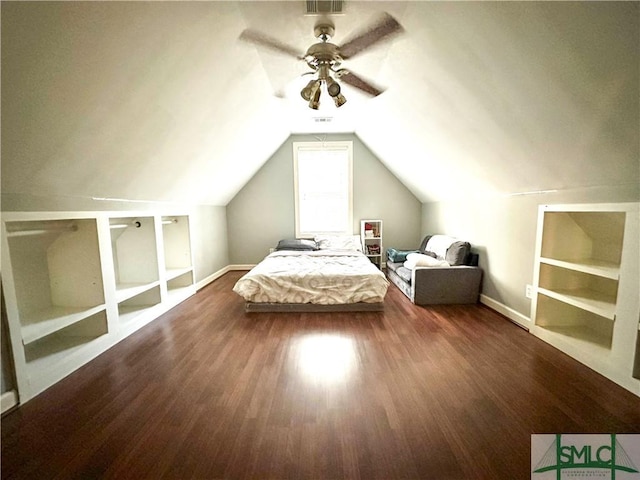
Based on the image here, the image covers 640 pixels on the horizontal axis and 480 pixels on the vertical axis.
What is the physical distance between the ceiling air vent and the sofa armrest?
2703 millimetres

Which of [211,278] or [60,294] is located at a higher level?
[60,294]

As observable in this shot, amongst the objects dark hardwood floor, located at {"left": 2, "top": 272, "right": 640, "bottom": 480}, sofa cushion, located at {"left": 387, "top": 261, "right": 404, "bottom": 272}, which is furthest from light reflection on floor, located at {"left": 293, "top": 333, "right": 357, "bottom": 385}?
sofa cushion, located at {"left": 387, "top": 261, "right": 404, "bottom": 272}

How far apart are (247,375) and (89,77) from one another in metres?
2.13

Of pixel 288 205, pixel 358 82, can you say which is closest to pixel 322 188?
pixel 288 205

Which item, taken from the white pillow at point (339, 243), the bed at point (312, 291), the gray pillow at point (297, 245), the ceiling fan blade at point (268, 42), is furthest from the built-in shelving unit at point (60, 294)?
the white pillow at point (339, 243)

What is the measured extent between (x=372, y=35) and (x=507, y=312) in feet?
9.82

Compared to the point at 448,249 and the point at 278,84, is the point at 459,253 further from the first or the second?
the point at 278,84

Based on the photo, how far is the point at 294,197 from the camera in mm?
5324

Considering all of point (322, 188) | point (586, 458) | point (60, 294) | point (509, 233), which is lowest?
point (586, 458)

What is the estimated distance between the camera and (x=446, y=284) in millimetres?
3285

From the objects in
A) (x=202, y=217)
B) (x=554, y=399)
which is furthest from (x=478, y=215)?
(x=202, y=217)

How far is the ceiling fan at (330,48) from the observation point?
58.9 inches

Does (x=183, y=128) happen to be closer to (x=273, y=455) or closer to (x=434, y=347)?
(x=273, y=455)

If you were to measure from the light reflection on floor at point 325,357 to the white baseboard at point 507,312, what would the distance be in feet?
5.85
